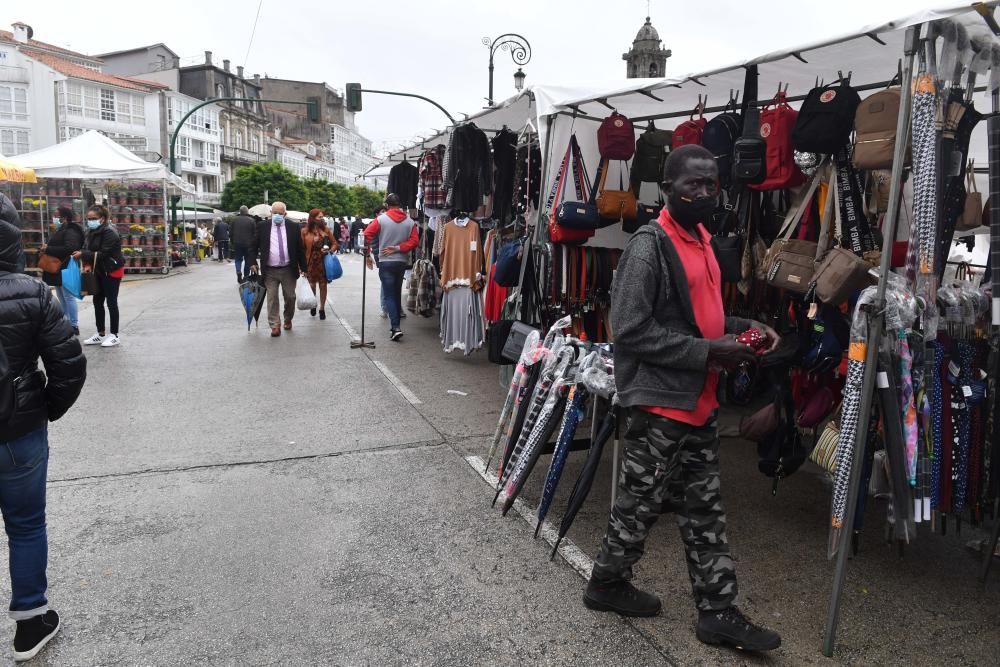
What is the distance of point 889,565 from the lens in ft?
12.3

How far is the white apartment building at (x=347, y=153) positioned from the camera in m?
112

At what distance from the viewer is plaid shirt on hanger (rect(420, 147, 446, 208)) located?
33.1 feet

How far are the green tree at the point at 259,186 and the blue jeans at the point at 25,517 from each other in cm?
5005

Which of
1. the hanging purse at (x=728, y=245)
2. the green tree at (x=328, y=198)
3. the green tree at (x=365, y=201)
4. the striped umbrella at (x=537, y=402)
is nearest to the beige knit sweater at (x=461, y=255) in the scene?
the hanging purse at (x=728, y=245)

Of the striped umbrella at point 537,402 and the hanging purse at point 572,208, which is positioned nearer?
the striped umbrella at point 537,402

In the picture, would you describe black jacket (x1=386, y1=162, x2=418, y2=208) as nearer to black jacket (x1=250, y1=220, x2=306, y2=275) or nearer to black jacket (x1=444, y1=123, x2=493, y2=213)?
black jacket (x1=250, y1=220, x2=306, y2=275)

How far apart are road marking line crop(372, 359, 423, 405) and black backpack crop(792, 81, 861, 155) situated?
4240 mm

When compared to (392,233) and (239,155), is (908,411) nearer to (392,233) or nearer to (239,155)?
(392,233)

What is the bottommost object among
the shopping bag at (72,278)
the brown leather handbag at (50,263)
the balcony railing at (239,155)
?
the shopping bag at (72,278)

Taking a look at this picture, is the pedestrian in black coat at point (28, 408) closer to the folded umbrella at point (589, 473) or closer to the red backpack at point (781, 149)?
the folded umbrella at point (589, 473)

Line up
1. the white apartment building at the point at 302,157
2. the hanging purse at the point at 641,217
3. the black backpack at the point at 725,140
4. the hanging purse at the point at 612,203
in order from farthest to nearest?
the white apartment building at the point at 302,157 → the hanging purse at the point at 641,217 → the hanging purse at the point at 612,203 → the black backpack at the point at 725,140

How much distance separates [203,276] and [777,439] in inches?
874

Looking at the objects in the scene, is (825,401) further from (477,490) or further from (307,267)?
(307,267)

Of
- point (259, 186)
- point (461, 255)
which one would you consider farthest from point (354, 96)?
point (259, 186)
